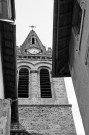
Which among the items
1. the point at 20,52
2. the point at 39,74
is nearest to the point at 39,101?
the point at 39,74

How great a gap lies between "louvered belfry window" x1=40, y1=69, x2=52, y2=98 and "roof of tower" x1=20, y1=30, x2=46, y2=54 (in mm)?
5393

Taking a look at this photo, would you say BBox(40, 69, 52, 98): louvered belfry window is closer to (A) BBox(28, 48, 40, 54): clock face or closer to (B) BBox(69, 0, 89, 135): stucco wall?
(A) BBox(28, 48, 40, 54): clock face

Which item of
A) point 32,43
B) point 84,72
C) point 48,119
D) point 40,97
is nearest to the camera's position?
point 84,72

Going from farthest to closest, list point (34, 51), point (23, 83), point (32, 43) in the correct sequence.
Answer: point (32, 43)
point (34, 51)
point (23, 83)

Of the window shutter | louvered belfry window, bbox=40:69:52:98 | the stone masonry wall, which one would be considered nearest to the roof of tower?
louvered belfry window, bbox=40:69:52:98

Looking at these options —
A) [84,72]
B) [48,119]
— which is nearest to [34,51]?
[48,119]

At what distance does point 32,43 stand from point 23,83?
506 inches

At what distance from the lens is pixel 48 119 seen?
29.3 meters

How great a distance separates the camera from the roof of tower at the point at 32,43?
46531 millimetres

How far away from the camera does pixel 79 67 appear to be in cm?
1432

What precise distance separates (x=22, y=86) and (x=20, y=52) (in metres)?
8.65

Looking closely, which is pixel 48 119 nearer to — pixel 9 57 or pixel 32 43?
pixel 9 57

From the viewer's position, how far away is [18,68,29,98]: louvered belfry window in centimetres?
3494

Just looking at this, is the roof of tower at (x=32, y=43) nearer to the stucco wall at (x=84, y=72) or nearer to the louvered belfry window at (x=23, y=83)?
the louvered belfry window at (x=23, y=83)
